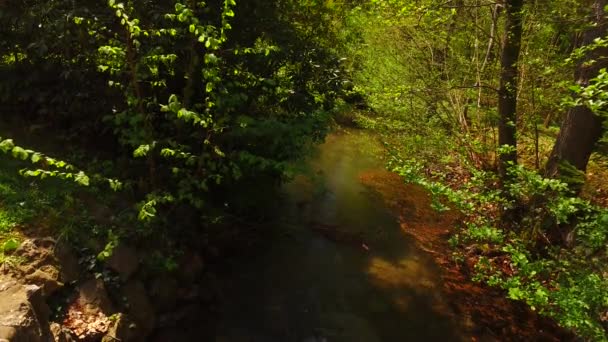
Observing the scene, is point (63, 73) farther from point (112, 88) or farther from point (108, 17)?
point (108, 17)

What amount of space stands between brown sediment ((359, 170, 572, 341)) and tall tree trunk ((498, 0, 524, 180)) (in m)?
1.92

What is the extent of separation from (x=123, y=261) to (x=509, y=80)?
7.43m

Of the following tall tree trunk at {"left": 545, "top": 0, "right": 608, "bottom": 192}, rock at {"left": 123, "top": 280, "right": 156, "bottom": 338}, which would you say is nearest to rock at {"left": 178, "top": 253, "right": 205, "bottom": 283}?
rock at {"left": 123, "top": 280, "right": 156, "bottom": 338}

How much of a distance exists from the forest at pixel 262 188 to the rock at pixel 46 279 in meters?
0.03

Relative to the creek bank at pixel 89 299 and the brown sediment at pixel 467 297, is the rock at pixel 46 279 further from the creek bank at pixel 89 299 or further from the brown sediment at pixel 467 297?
the brown sediment at pixel 467 297

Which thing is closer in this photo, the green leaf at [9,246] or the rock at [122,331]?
the green leaf at [9,246]

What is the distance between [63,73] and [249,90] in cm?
239

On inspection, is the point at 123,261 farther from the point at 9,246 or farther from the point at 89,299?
the point at 9,246

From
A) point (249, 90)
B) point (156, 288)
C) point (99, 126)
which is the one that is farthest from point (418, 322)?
point (99, 126)

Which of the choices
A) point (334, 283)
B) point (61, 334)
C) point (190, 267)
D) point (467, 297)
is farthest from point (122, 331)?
point (467, 297)

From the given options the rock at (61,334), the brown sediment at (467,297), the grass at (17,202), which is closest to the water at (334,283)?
the brown sediment at (467,297)

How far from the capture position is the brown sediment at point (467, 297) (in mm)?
6812

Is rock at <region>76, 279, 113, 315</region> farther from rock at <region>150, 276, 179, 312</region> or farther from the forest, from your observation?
rock at <region>150, 276, 179, 312</region>

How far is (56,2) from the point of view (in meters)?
5.30
